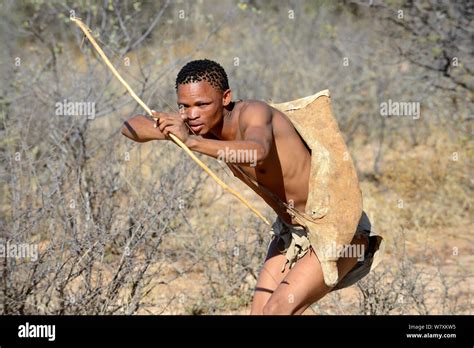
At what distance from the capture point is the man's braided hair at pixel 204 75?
3230 millimetres

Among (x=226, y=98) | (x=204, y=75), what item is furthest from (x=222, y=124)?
(x=204, y=75)

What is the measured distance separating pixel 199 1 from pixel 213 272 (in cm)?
241

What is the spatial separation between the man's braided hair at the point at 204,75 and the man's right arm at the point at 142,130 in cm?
20

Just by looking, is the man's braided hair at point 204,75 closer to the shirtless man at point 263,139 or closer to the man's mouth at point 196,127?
the shirtless man at point 263,139

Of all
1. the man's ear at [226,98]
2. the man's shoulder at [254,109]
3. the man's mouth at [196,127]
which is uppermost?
the man's ear at [226,98]

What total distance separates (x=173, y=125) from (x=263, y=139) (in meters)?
0.34

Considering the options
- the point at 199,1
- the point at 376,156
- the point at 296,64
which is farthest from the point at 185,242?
the point at 296,64

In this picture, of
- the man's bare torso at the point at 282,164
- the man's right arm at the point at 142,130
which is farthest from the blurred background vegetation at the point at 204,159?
the man's bare torso at the point at 282,164

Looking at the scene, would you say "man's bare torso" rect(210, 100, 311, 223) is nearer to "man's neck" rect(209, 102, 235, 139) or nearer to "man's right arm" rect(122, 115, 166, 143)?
"man's neck" rect(209, 102, 235, 139)

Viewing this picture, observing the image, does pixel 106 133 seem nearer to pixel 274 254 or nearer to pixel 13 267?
pixel 13 267

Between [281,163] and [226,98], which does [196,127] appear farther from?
[281,163]

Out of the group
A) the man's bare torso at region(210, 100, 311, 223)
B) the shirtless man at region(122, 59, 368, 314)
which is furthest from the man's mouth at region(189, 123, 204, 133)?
the man's bare torso at region(210, 100, 311, 223)

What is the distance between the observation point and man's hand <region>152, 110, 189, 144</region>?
293cm

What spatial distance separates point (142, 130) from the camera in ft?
11.0
